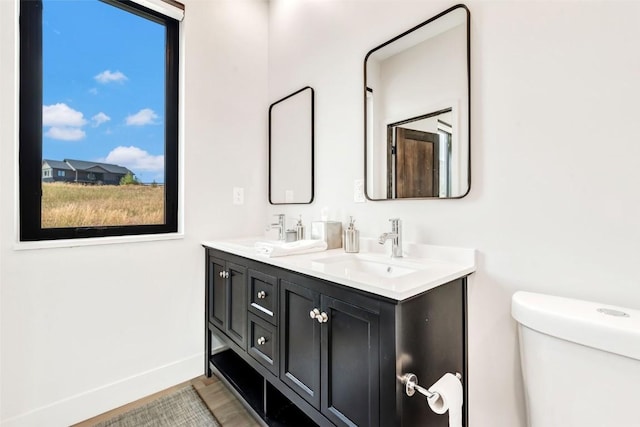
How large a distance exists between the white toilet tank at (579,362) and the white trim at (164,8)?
224 centimetres

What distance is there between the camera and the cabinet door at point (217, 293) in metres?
1.68

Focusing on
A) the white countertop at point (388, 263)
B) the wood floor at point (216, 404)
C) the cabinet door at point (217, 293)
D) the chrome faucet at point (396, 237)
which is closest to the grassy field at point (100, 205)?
the cabinet door at point (217, 293)

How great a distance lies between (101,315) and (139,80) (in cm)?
132

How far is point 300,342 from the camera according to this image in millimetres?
1161

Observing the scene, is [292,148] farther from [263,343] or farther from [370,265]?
[263,343]

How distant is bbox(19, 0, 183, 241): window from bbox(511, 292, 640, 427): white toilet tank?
1821 mm

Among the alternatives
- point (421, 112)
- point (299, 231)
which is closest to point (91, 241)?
point (299, 231)

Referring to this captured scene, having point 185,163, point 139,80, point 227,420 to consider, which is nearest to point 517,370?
point 227,420

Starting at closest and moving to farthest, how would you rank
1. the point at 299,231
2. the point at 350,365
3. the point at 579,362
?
the point at 579,362
the point at 350,365
the point at 299,231

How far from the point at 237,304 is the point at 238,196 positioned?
78cm

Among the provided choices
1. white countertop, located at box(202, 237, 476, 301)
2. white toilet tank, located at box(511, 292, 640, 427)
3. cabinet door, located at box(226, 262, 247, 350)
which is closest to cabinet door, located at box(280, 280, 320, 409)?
white countertop, located at box(202, 237, 476, 301)

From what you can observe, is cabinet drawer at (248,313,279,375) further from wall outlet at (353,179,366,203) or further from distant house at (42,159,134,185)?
distant house at (42,159,134,185)

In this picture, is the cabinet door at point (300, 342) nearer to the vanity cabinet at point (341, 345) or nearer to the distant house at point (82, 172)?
the vanity cabinet at point (341, 345)

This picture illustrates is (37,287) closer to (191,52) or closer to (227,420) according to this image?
(227,420)
